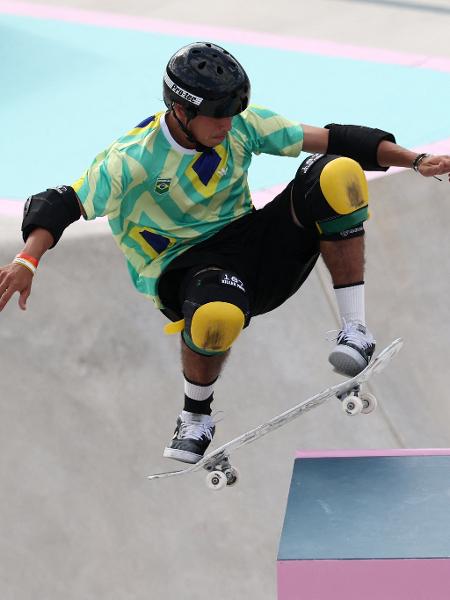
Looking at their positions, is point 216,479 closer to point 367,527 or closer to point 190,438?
point 190,438

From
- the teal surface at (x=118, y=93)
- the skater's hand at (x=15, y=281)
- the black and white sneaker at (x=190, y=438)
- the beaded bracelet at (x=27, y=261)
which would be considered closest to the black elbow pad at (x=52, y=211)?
the beaded bracelet at (x=27, y=261)

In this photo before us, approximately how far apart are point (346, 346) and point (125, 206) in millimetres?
1127

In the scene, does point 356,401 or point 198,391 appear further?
point 198,391

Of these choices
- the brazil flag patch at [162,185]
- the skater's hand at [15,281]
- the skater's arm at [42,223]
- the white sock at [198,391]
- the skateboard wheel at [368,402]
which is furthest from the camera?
the white sock at [198,391]

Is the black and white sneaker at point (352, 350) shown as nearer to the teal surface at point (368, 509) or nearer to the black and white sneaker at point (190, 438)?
the teal surface at point (368, 509)

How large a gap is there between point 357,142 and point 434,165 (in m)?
0.40

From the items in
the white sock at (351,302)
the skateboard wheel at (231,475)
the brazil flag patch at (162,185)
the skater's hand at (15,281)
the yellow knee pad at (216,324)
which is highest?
the brazil flag patch at (162,185)

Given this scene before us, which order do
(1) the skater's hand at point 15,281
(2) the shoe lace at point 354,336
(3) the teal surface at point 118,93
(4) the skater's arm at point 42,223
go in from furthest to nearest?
Answer: (3) the teal surface at point 118,93 < (2) the shoe lace at point 354,336 < (4) the skater's arm at point 42,223 < (1) the skater's hand at point 15,281

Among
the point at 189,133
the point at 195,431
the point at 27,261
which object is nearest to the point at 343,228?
the point at 189,133

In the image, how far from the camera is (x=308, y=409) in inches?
216

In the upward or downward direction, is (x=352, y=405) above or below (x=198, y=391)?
above

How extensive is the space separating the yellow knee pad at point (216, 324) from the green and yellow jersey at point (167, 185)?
461 millimetres

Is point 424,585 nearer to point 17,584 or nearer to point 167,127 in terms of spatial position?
point 167,127

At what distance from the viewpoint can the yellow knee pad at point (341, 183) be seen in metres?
5.12
